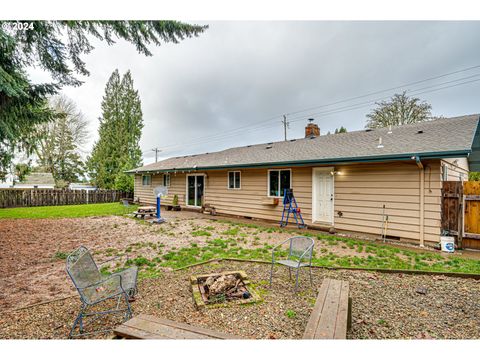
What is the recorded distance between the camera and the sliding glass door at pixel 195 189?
45.0 ft

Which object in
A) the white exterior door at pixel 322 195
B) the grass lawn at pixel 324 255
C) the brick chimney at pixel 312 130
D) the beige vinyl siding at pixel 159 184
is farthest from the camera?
the beige vinyl siding at pixel 159 184

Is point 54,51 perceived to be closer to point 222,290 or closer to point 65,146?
point 222,290

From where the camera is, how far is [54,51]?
5.39 m

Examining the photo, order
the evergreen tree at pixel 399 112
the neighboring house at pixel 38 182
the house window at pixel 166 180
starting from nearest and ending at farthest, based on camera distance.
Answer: the house window at pixel 166 180
the evergreen tree at pixel 399 112
the neighboring house at pixel 38 182

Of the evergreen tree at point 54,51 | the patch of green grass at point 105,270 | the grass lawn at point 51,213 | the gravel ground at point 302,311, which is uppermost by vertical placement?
the evergreen tree at point 54,51

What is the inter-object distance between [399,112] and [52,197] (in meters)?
28.9

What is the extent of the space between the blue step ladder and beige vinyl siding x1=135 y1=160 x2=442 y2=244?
22 cm

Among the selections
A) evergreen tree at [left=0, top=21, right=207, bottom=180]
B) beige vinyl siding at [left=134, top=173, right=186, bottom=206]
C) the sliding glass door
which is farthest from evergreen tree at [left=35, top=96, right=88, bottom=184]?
evergreen tree at [left=0, top=21, right=207, bottom=180]

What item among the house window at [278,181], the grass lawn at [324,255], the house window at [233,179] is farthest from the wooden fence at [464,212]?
the house window at [233,179]

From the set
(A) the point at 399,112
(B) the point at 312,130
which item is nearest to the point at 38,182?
(B) the point at 312,130

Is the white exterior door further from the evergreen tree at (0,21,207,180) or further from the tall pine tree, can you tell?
the tall pine tree

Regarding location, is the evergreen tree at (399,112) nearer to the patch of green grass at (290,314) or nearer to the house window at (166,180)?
the house window at (166,180)

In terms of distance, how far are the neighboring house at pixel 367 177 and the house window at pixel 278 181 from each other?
4cm

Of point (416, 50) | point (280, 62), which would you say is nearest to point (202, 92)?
point (280, 62)
